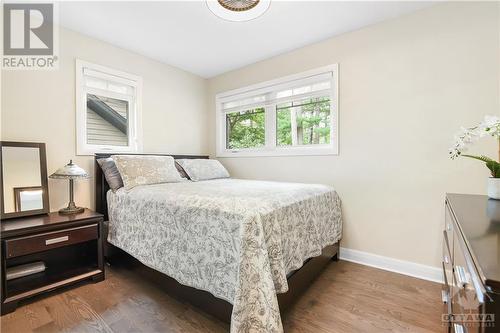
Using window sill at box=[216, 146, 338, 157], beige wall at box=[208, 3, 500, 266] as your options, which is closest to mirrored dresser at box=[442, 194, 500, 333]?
beige wall at box=[208, 3, 500, 266]

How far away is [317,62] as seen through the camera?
2.69 meters

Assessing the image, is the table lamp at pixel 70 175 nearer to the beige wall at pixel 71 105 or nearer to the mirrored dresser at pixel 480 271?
the beige wall at pixel 71 105

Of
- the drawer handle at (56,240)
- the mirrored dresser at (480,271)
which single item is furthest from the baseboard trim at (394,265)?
the drawer handle at (56,240)

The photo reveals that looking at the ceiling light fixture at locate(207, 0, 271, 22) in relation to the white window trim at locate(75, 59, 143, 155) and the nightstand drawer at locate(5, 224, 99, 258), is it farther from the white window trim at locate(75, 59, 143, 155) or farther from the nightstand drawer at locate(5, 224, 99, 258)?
the nightstand drawer at locate(5, 224, 99, 258)

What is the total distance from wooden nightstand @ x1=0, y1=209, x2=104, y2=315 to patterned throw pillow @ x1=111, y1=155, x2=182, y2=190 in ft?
1.45

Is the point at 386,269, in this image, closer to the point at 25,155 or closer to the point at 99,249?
the point at 99,249

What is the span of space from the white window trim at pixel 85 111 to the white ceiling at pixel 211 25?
342 mm

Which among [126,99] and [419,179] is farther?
[126,99]

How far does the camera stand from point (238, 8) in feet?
5.86

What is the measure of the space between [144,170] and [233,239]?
155cm

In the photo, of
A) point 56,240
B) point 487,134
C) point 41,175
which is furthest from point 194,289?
point 487,134

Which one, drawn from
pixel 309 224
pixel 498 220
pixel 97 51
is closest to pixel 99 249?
pixel 309 224

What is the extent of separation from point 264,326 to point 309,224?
2.69ft

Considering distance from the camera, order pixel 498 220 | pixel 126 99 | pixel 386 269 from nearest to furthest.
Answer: pixel 498 220 → pixel 386 269 → pixel 126 99
